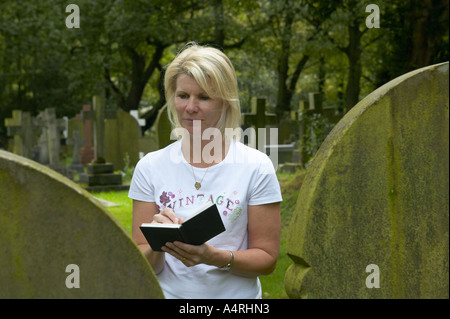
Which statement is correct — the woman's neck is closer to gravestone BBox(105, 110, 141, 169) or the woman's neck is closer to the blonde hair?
the blonde hair

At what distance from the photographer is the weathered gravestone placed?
4.10 feet

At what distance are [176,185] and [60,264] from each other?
45.0 inches

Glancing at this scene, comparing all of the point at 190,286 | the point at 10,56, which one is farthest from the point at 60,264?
the point at 10,56

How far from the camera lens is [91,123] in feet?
57.3

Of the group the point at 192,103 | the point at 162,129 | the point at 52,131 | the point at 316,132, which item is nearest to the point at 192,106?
the point at 192,103

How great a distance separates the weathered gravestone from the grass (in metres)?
3.68

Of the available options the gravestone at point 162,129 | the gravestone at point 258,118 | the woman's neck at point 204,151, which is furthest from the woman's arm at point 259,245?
the gravestone at point 258,118

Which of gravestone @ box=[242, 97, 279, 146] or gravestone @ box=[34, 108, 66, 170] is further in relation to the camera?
gravestone @ box=[34, 108, 66, 170]

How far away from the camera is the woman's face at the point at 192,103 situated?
2193 millimetres

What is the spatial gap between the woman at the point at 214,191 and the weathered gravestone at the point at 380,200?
2.87 feet

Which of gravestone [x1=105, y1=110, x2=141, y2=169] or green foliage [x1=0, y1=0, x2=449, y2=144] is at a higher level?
green foliage [x1=0, y1=0, x2=449, y2=144]

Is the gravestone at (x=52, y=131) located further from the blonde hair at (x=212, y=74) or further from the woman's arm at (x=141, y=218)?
the blonde hair at (x=212, y=74)

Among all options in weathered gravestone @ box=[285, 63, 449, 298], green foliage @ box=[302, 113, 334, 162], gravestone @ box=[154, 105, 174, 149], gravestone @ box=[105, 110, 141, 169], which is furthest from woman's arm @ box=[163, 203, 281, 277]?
gravestone @ box=[105, 110, 141, 169]
